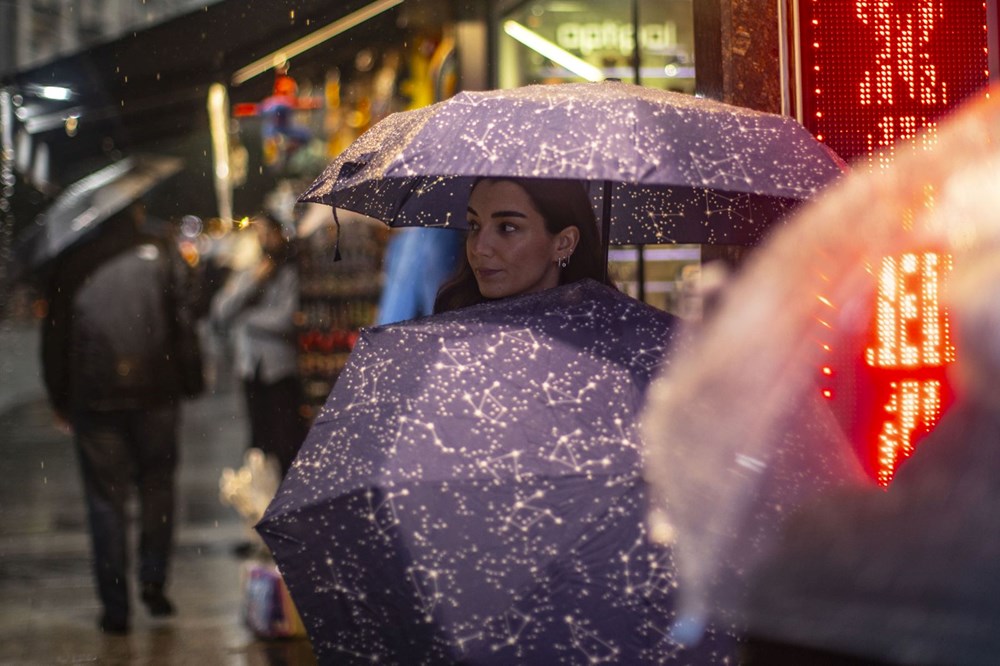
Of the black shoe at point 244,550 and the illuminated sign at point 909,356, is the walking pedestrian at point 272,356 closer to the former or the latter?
the black shoe at point 244,550

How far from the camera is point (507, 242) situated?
12.6 feet

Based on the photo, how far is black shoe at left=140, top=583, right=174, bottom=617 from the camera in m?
7.28

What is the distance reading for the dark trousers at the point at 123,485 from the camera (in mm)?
7129

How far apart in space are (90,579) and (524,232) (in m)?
5.24

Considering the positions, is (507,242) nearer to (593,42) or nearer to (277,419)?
(277,419)

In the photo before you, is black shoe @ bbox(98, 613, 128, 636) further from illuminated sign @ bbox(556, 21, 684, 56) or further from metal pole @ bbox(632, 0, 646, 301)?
illuminated sign @ bbox(556, 21, 684, 56)

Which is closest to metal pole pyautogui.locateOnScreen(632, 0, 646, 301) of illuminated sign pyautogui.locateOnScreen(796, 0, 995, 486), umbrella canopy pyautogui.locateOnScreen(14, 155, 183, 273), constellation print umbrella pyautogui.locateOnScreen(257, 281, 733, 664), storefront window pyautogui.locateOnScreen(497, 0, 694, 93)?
storefront window pyautogui.locateOnScreen(497, 0, 694, 93)

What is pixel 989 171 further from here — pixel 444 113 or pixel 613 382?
pixel 444 113

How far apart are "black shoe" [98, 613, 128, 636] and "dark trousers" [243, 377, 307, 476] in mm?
1564

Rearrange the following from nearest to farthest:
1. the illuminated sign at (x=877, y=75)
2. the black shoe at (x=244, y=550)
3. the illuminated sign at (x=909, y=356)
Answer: the illuminated sign at (x=909, y=356) < the illuminated sign at (x=877, y=75) < the black shoe at (x=244, y=550)

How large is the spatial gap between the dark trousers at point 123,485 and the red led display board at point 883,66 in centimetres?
448

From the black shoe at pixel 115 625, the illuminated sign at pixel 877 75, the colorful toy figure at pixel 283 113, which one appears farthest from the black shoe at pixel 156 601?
the illuminated sign at pixel 877 75

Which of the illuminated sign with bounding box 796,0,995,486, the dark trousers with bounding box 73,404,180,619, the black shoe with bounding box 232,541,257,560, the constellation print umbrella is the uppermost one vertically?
the illuminated sign with bounding box 796,0,995,486

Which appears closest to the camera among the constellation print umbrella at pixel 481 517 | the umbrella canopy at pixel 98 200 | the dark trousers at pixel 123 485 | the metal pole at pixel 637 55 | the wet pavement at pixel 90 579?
the constellation print umbrella at pixel 481 517
